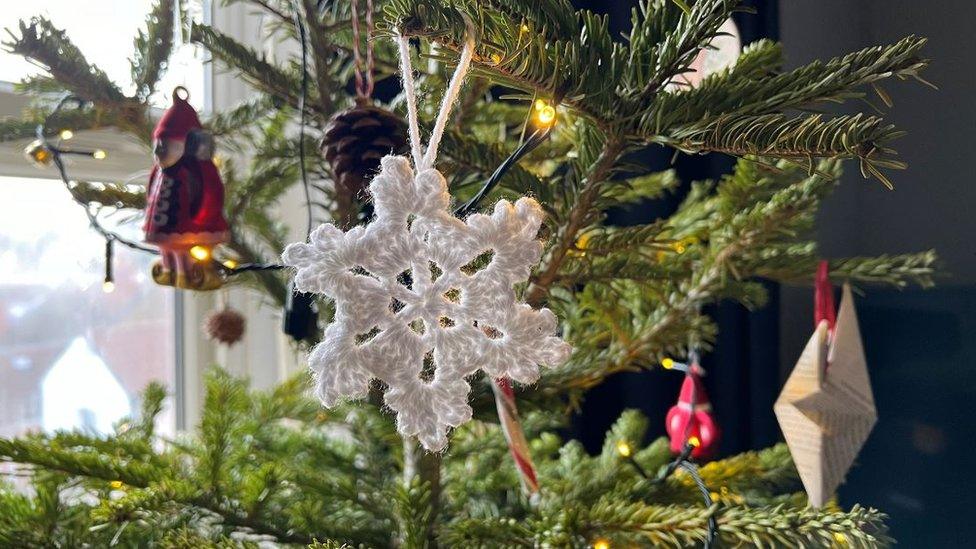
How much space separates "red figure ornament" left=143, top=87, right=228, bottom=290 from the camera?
0.48 meters

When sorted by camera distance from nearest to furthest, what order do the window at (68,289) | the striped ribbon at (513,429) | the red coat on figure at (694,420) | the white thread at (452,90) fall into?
the white thread at (452,90) < the striped ribbon at (513,429) < the red coat on figure at (694,420) < the window at (68,289)

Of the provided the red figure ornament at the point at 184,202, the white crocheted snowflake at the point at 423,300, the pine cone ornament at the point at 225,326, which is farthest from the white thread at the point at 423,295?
the pine cone ornament at the point at 225,326

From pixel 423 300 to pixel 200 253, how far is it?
0.62 ft

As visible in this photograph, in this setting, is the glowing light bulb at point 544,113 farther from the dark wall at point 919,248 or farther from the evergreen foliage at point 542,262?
the dark wall at point 919,248

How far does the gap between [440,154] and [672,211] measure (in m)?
0.54

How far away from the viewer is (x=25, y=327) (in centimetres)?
87

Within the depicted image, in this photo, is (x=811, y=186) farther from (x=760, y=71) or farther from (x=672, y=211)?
(x=672, y=211)

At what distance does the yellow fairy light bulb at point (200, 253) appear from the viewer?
492 millimetres

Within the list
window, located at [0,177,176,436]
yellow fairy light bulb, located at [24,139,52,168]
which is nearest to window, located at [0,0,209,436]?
window, located at [0,177,176,436]

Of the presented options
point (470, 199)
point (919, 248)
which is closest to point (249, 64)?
point (470, 199)

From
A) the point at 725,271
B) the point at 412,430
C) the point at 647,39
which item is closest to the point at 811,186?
the point at 725,271

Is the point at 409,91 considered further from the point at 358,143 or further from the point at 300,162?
the point at 300,162

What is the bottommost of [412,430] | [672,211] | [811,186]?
[412,430]

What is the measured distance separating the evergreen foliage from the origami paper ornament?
0.04 m
